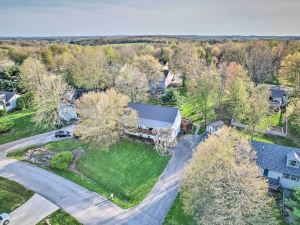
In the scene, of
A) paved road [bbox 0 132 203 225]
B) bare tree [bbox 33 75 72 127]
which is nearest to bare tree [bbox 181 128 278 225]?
paved road [bbox 0 132 203 225]

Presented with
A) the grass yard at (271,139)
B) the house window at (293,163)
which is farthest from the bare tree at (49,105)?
the house window at (293,163)

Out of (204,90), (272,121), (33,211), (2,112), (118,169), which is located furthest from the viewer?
(2,112)

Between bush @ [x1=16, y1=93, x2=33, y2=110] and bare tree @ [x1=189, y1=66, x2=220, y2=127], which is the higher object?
bare tree @ [x1=189, y1=66, x2=220, y2=127]

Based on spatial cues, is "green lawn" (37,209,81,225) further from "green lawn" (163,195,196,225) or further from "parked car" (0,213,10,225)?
"green lawn" (163,195,196,225)

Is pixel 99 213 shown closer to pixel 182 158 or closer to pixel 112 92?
pixel 182 158

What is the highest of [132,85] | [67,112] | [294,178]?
[132,85]

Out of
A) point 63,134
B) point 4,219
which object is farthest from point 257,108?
point 4,219

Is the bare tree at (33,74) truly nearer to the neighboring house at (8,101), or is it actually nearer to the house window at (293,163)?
the neighboring house at (8,101)

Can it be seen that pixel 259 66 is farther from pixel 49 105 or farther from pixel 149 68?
pixel 49 105
